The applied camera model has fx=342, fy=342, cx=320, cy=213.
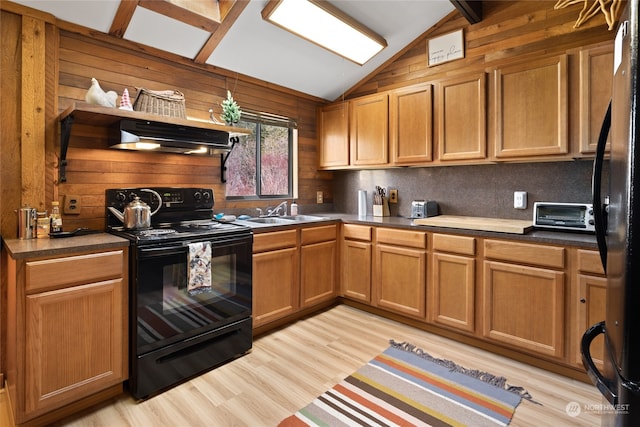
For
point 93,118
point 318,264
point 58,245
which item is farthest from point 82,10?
point 318,264

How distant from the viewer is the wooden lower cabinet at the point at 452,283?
2.59 metres

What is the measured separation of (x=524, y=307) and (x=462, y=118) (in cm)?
156

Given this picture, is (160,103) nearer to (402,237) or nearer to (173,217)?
(173,217)

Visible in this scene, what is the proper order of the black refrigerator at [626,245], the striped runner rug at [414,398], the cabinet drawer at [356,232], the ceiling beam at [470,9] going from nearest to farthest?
the black refrigerator at [626,245]
the striped runner rug at [414,398]
the ceiling beam at [470,9]
the cabinet drawer at [356,232]

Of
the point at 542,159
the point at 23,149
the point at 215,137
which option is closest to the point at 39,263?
the point at 23,149

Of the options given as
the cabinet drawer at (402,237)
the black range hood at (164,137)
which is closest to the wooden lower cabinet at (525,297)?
the cabinet drawer at (402,237)

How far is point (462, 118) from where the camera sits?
9.47ft

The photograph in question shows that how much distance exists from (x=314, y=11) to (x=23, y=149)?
7.26 feet

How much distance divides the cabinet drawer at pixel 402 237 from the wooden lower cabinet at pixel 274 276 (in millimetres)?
794

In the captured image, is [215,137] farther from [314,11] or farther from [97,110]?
[314,11]

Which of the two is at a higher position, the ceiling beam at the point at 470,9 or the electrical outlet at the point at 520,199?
the ceiling beam at the point at 470,9

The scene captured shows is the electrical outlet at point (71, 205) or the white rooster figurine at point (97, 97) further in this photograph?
the electrical outlet at point (71, 205)

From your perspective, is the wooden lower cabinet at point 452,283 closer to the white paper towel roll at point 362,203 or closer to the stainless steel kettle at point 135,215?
the white paper towel roll at point 362,203

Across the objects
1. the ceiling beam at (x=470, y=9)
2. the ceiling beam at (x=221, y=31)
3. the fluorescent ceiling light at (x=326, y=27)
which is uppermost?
the ceiling beam at (x=470, y=9)
